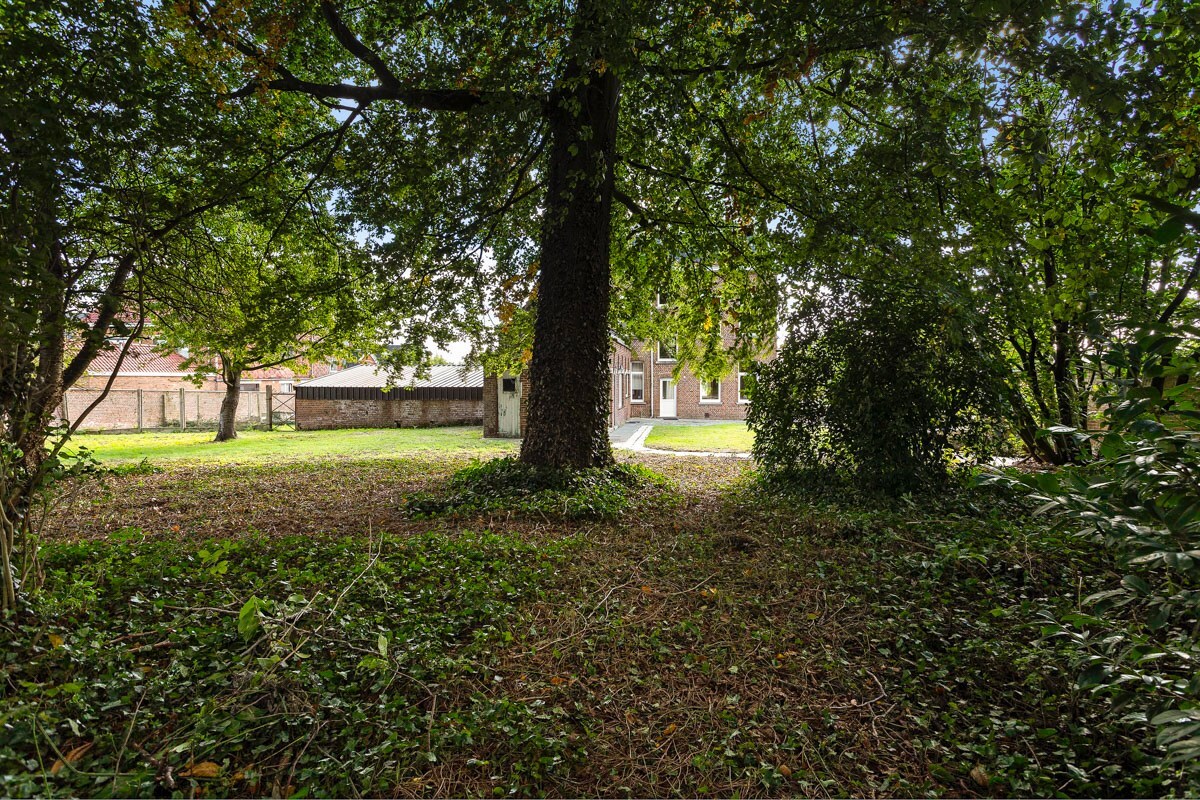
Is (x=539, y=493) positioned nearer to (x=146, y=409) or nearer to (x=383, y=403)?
(x=383, y=403)

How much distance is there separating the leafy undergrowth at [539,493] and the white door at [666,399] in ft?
68.7

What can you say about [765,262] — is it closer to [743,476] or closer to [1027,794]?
[743,476]

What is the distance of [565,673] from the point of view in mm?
2750

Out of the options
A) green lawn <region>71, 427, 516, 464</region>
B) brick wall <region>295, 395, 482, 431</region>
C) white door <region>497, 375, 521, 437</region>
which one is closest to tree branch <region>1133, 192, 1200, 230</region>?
green lawn <region>71, 427, 516, 464</region>

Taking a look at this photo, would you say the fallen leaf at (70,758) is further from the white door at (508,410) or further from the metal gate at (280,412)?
the metal gate at (280,412)

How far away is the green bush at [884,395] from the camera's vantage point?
5867mm

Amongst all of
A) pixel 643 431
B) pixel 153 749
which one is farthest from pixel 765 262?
pixel 643 431

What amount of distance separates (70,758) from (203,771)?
48cm

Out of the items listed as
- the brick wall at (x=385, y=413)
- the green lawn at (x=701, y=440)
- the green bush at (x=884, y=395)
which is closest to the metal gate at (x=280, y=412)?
the brick wall at (x=385, y=413)

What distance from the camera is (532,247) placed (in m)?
9.14

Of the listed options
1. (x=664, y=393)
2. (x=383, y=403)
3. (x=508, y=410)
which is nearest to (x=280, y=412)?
(x=383, y=403)

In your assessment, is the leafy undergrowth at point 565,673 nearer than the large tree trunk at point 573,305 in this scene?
Yes

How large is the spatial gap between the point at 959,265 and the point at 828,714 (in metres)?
4.41

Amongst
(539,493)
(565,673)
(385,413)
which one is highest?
(385,413)
